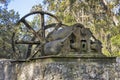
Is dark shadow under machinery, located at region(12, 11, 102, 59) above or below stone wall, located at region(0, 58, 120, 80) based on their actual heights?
above

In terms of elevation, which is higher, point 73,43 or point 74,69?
point 73,43

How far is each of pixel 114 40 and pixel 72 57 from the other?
1124cm

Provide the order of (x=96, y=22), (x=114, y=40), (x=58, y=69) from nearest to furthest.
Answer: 1. (x=58, y=69)
2. (x=114, y=40)
3. (x=96, y=22)

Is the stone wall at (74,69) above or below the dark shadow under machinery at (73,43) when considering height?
below

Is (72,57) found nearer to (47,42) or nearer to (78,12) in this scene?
(47,42)

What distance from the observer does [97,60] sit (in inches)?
334

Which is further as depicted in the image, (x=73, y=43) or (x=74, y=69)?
(x=73, y=43)

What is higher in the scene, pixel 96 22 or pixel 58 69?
pixel 96 22

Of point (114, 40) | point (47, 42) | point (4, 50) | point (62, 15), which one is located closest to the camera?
point (47, 42)

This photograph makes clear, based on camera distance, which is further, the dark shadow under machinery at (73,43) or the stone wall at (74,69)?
the dark shadow under machinery at (73,43)

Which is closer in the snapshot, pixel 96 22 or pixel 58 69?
pixel 58 69

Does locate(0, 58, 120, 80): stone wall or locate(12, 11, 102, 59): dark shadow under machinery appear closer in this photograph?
locate(0, 58, 120, 80): stone wall

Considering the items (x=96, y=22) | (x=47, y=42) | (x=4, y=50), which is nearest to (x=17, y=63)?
(x=47, y=42)

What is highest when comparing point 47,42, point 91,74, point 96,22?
point 96,22
